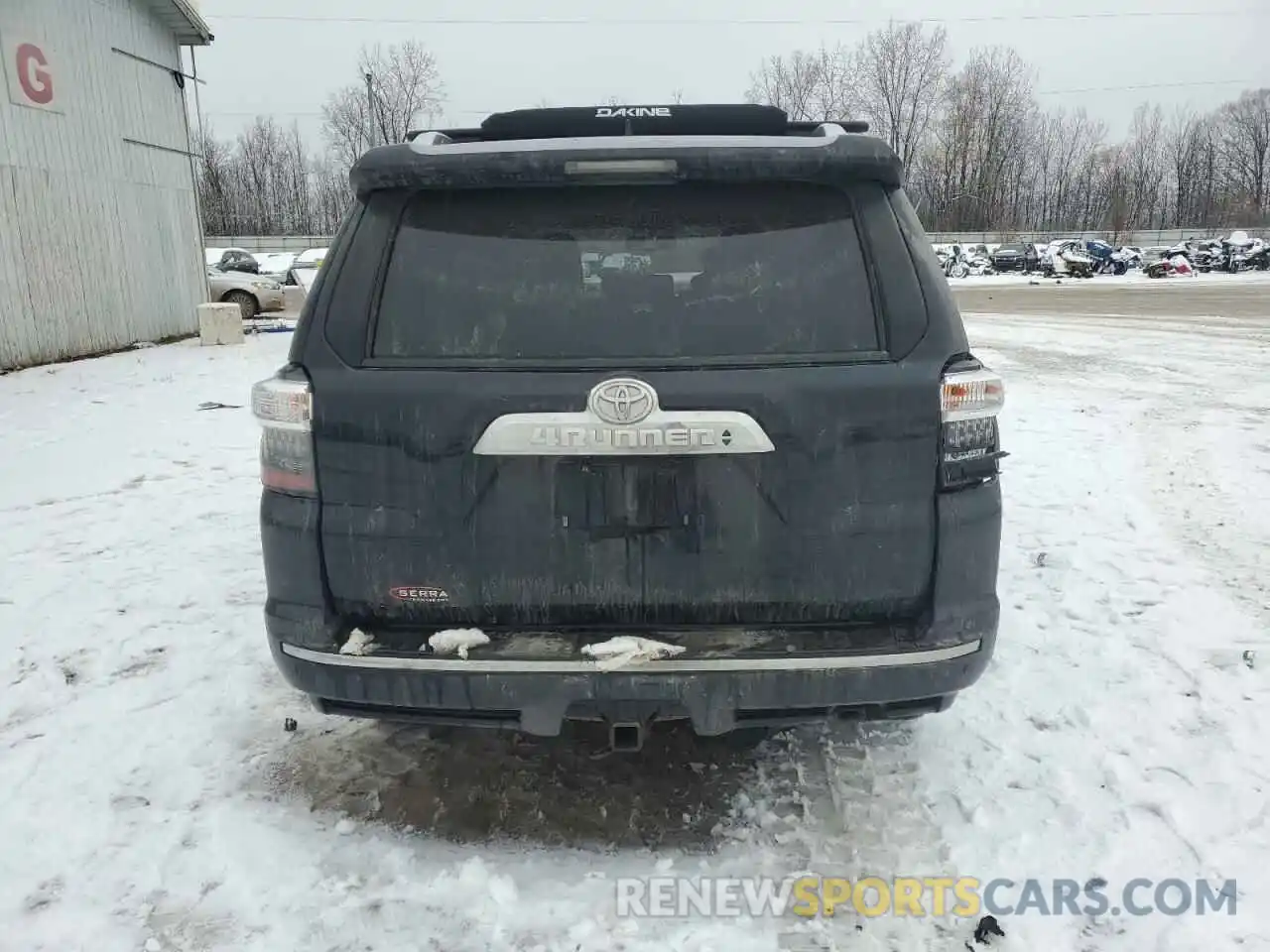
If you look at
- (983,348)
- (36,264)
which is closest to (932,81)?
(983,348)

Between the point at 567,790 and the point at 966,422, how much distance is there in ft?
5.78

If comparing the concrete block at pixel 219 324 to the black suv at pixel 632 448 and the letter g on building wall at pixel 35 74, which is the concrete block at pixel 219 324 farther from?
the black suv at pixel 632 448

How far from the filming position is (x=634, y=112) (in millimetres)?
2955

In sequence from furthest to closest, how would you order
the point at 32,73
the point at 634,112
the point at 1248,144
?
the point at 1248,144
the point at 32,73
the point at 634,112

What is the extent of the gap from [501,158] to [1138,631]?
11.8 ft

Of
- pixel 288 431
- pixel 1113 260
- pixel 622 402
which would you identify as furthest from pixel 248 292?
pixel 1113 260

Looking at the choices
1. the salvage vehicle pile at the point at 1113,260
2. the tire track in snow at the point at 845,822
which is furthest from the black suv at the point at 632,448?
the salvage vehicle pile at the point at 1113,260

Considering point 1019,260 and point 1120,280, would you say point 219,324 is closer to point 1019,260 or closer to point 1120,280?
point 1120,280

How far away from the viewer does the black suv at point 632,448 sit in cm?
233

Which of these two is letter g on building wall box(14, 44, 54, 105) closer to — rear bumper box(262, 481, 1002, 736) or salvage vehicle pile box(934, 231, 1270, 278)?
rear bumper box(262, 481, 1002, 736)

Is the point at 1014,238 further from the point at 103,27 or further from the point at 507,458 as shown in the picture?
the point at 507,458

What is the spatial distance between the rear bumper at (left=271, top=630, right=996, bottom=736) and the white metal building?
1284 cm

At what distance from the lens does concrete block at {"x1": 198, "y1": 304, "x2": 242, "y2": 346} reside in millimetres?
15695

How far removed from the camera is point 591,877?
2.58 metres
